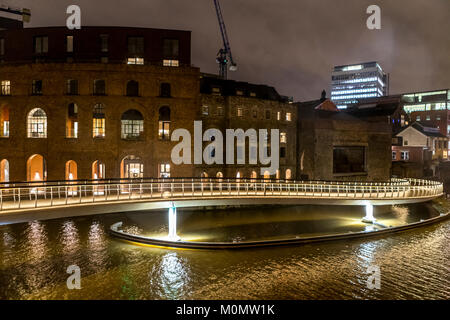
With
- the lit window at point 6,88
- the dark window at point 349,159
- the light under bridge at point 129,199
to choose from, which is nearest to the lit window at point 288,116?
the dark window at point 349,159

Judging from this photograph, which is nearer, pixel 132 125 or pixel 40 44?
pixel 132 125

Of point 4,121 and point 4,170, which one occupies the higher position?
point 4,121

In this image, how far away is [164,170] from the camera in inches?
1361

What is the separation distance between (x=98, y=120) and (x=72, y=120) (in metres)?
4.02

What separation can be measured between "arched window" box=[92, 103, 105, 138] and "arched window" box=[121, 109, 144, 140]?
2121 millimetres

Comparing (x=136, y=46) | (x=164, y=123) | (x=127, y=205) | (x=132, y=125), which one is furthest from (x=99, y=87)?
(x=127, y=205)

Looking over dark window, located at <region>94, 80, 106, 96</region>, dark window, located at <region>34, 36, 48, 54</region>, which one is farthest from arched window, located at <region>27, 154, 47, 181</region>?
dark window, located at <region>34, 36, 48, 54</region>

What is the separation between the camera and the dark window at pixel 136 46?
37281 millimetres

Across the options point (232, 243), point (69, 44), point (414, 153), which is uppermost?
point (69, 44)

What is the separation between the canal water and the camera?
15477mm

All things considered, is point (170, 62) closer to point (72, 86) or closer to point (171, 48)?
point (171, 48)

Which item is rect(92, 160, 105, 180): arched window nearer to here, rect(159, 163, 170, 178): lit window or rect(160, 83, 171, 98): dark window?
rect(159, 163, 170, 178): lit window

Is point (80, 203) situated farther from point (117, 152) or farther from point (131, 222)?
point (117, 152)
